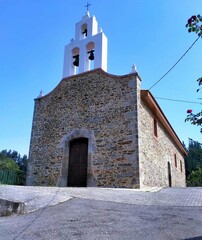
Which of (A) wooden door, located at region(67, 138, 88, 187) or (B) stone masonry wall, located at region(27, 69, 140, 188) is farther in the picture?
(A) wooden door, located at region(67, 138, 88, 187)

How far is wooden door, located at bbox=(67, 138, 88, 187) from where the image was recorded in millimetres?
10625

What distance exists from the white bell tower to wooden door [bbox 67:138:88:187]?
11.4ft

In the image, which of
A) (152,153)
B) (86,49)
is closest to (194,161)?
(152,153)

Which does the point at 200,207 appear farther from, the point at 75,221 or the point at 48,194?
the point at 48,194

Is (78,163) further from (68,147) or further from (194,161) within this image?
(194,161)

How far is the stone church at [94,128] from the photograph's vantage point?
9852mm

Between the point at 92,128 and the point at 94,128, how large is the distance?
0.31ft

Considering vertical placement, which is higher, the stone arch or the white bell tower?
the white bell tower

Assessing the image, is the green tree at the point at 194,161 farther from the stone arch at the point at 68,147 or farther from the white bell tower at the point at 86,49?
the white bell tower at the point at 86,49

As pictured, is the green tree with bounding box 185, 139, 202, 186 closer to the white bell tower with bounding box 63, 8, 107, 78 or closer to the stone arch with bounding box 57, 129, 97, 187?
the stone arch with bounding box 57, 129, 97, 187

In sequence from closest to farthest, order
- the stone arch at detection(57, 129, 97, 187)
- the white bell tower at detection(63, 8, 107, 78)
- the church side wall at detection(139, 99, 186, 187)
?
the church side wall at detection(139, 99, 186, 187)
the stone arch at detection(57, 129, 97, 187)
the white bell tower at detection(63, 8, 107, 78)

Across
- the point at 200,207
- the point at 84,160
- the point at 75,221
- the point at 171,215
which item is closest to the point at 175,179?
the point at 84,160

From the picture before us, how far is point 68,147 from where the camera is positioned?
11.3 m

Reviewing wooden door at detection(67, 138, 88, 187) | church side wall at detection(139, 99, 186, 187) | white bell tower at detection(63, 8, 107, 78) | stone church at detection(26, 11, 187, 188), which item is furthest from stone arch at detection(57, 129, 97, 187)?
white bell tower at detection(63, 8, 107, 78)
